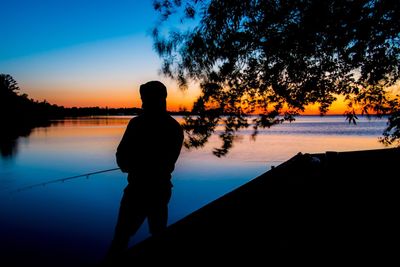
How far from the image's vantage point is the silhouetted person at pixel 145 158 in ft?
8.77

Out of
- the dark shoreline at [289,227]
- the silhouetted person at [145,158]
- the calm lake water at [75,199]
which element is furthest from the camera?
the calm lake water at [75,199]

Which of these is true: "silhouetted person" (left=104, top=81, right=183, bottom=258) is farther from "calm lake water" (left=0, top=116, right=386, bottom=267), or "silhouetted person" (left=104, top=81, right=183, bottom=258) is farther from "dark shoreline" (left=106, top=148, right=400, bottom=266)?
"calm lake water" (left=0, top=116, right=386, bottom=267)

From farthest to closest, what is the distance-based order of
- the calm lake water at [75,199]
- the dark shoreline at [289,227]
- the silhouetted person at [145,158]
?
1. the calm lake water at [75,199]
2. the dark shoreline at [289,227]
3. the silhouetted person at [145,158]

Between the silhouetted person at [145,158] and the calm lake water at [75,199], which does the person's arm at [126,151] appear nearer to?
the silhouetted person at [145,158]

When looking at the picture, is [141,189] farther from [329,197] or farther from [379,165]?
[379,165]

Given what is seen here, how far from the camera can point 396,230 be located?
3617mm

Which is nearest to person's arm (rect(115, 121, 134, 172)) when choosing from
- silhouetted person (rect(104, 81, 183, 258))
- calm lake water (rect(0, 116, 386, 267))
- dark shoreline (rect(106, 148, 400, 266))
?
silhouetted person (rect(104, 81, 183, 258))

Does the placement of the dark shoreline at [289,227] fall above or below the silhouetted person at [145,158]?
below

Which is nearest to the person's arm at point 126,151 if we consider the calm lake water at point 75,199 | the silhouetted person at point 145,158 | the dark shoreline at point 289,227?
the silhouetted person at point 145,158


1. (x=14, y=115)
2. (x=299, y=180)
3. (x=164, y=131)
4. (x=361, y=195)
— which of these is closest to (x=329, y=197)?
(x=361, y=195)

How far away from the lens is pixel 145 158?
2680mm

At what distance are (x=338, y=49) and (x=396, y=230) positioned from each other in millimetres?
3064

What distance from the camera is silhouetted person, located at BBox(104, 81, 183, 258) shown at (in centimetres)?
267

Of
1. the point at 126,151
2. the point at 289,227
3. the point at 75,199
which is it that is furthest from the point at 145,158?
the point at 75,199
